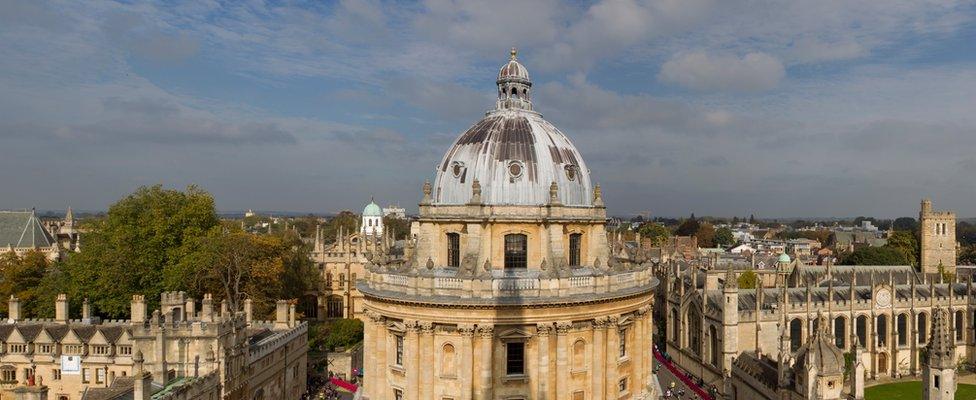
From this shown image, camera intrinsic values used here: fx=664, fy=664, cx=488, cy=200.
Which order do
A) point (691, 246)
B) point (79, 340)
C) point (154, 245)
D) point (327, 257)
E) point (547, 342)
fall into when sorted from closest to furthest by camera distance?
point (547, 342), point (79, 340), point (154, 245), point (327, 257), point (691, 246)

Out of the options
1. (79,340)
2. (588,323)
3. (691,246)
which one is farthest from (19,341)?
(691,246)

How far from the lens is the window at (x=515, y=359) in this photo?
30.9 metres

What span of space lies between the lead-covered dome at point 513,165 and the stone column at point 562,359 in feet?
20.6

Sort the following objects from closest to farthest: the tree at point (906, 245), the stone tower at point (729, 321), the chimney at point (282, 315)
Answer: the chimney at point (282, 315)
the stone tower at point (729, 321)
the tree at point (906, 245)

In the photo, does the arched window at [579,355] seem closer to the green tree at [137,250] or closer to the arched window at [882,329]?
the green tree at [137,250]

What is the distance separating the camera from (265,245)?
2136 inches

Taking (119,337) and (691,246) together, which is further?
(691,246)

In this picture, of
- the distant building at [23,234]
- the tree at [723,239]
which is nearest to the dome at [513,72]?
the distant building at [23,234]

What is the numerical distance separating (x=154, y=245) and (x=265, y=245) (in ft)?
26.9

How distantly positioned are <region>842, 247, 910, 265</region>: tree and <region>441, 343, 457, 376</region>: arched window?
81979mm

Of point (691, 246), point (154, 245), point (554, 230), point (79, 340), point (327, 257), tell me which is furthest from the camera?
point (691, 246)

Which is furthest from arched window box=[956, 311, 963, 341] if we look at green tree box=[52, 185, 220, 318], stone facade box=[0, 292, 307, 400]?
green tree box=[52, 185, 220, 318]

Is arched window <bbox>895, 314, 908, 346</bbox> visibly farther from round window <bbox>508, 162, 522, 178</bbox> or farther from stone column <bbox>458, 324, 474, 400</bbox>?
stone column <bbox>458, 324, 474, 400</bbox>

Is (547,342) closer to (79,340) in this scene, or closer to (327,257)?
(79,340)
